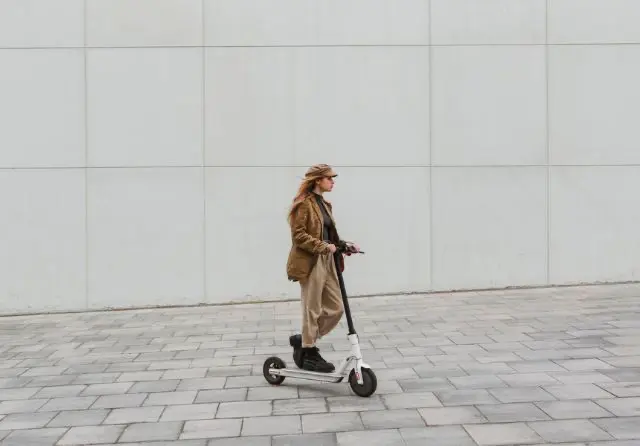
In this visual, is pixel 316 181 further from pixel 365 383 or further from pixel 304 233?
pixel 365 383

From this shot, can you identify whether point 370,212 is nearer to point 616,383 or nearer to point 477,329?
point 477,329

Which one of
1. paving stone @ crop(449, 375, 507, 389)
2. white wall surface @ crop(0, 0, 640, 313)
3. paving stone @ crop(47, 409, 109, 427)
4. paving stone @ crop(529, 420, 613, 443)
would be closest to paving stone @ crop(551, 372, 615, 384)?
paving stone @ crop(449, 375, 507, 389)

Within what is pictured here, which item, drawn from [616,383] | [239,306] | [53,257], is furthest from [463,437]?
[53,257]

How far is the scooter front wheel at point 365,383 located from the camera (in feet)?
16.3

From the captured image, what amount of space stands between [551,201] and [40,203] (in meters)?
8.91

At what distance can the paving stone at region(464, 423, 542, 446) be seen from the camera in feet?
12.9

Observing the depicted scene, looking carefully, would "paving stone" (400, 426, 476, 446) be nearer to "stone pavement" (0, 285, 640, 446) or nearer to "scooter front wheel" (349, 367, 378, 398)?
"stone pavement" (0, 285, 640, 446)

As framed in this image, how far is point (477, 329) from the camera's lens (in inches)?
311

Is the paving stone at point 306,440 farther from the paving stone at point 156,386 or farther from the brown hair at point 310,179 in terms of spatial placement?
the brown hair at point 310,179

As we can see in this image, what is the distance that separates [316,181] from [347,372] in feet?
5.44

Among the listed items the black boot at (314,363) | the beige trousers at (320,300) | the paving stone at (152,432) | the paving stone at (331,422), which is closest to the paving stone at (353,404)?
the paving stone at (331,422)

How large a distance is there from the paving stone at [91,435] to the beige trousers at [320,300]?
172cm

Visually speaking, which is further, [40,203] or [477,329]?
[40,203]

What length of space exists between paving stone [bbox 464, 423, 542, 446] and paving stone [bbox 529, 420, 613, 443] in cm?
Result: 7
